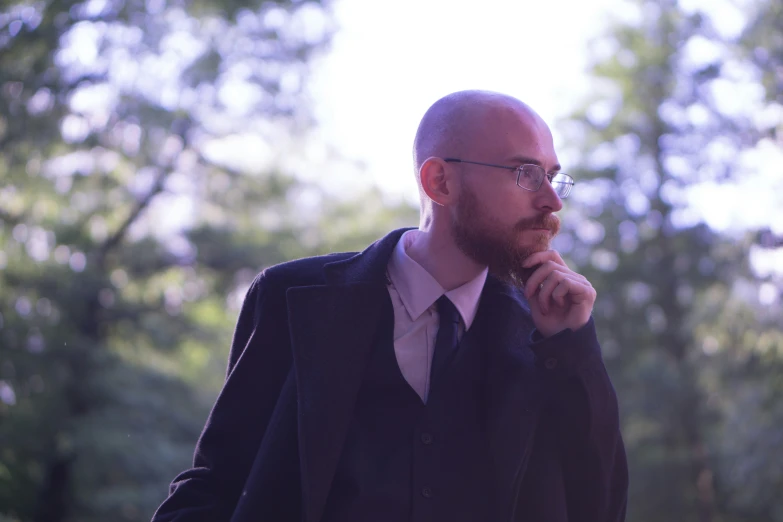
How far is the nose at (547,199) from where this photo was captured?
2256 mm

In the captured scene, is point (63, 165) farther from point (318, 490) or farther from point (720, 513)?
point (318, 490)

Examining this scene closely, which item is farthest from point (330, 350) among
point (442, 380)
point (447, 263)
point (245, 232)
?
point (245, 232)

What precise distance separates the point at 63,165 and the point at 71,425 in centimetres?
428

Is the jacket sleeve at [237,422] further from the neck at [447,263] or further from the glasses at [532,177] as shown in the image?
the glasses at [532,177]

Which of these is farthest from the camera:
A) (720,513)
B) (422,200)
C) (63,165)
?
(720,513)

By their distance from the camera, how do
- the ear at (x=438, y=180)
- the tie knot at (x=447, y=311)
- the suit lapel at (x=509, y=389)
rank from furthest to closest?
1. the ear at (x=438, y=180)
2. the tie knot at (x=447, y=311)
3. the suit lapel at (x=509, y=389)

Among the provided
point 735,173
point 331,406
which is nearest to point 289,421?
point 331,406

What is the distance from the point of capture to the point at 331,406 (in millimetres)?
2105

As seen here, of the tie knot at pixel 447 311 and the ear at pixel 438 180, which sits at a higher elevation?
the ear at pixel 438 180

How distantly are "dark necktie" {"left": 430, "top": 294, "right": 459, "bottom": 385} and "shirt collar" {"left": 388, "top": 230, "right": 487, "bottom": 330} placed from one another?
0.02 meters

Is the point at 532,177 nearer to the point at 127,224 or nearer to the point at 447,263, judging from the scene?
the point at 447,263

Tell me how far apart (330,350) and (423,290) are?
329 mm

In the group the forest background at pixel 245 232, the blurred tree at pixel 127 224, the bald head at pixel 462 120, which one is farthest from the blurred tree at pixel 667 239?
the bald head at pixel 462 120

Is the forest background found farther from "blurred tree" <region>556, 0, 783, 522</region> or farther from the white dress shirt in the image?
the white dress shirt
